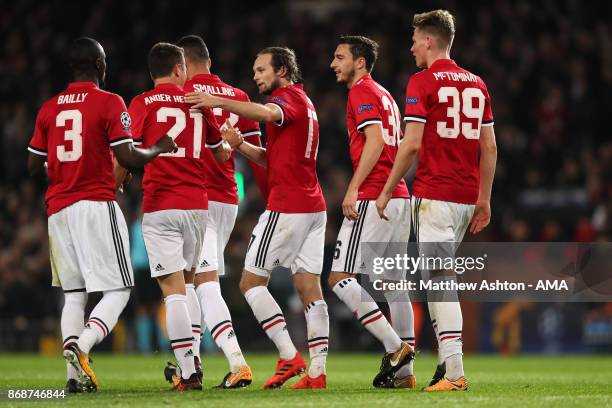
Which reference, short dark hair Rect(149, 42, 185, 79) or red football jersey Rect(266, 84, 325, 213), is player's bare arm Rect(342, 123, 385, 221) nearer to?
red football jersey Rect(266, 84, 325, 213)

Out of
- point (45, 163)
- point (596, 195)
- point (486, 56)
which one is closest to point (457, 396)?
point (45, 163)

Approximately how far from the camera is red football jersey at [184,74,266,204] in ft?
29.0

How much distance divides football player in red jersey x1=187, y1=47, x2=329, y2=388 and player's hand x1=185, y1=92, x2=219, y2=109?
0.50 m

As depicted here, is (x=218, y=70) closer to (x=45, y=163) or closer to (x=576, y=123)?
(x=576, y=123)

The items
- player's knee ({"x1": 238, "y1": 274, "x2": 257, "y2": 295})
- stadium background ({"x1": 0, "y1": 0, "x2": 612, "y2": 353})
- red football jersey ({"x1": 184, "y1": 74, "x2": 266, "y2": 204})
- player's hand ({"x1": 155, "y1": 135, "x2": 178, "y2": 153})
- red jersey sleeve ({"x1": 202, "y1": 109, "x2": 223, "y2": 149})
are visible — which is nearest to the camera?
player's hand ({"x1": 155, "y1": 135, "x2": 178, "y2": 153})

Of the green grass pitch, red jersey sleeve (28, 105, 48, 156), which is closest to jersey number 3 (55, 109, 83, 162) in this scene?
red jersey sleeve (28, 105, 48, 156)

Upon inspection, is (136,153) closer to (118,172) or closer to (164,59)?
(118,172)

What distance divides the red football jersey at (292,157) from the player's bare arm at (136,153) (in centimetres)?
96

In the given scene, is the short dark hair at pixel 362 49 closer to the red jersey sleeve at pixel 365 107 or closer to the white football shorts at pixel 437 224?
the red jersey sleeve at pixel 365 107

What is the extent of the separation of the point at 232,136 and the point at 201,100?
509mm

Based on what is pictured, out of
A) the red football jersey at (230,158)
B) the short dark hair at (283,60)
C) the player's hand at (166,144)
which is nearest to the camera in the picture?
the player's hand at (166,144)

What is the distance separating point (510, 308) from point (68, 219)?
935cm

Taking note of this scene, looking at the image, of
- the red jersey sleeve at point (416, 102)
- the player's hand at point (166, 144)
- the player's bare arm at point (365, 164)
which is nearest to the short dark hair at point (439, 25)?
the red jersey sleeve at point (416, 102)

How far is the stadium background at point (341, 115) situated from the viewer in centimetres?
1642
